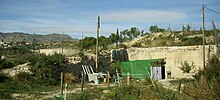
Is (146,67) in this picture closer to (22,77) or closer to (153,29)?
(22,77)

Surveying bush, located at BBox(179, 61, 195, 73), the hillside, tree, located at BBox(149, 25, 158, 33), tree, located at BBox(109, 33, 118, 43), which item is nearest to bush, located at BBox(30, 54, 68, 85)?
bush, located at BBox(179, 61, 195, 73)

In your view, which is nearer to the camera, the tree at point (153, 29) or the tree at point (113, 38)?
the tree at point (113, 38)

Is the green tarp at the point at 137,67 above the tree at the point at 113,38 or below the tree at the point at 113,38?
below

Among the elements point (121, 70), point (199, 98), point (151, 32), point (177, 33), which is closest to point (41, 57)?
point (121, 70)

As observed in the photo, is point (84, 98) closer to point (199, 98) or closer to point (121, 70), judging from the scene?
point (199, 98)

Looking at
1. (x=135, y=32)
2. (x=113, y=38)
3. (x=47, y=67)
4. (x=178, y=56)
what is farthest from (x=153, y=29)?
(x=47, y=67)

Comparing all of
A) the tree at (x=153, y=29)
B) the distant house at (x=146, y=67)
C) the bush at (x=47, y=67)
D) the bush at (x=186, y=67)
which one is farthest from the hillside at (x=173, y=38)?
the bush at (x=47, y=67)

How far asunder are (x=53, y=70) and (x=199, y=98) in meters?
20.2

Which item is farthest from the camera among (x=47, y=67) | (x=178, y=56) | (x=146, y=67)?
(x=178, y=56)

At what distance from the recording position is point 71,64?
93.6ft

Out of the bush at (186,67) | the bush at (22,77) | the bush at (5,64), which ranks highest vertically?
the bush at (5,64)

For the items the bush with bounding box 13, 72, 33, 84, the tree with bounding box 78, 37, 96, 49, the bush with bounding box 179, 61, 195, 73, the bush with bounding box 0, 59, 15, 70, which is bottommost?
the bush with bounding box 13, 72, 33, 84

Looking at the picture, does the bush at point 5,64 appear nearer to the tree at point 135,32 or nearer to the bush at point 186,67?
the bush at point 186,67

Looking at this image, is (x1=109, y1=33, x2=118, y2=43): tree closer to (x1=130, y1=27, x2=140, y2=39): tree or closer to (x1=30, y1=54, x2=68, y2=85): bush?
(x1=130, y1=27, x2=140, y2=39): tree
